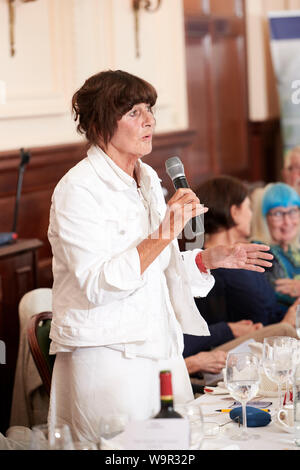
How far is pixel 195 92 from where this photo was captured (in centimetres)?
568

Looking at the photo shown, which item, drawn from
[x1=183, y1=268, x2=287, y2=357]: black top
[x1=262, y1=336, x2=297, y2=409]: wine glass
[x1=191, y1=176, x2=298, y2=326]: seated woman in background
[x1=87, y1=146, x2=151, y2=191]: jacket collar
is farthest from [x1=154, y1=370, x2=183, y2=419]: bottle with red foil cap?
[x1=191, y1=176, x2=298, y2=326]: seated woman in background

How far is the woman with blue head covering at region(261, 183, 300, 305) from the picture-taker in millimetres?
4119

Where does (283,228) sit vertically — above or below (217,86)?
below

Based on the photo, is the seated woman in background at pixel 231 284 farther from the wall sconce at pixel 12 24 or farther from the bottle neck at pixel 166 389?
the bottle neck at pixel 166 389

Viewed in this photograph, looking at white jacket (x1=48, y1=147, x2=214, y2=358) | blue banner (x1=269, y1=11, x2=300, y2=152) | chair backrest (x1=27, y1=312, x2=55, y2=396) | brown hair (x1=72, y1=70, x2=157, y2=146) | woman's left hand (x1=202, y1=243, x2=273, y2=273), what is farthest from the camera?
blue banner (x1=269, y1=11, x2=300, y2=152)

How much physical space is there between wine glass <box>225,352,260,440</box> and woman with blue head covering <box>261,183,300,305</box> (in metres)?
2.21

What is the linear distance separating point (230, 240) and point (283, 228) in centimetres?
87

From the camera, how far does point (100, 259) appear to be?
186 cm

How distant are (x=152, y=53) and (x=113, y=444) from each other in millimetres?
3303

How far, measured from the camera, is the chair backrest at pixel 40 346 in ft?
8.34

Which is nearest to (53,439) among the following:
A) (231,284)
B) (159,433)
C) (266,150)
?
(159,433)

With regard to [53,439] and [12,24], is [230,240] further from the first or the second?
[53,439]

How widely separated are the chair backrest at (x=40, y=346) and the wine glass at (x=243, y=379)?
901 mm

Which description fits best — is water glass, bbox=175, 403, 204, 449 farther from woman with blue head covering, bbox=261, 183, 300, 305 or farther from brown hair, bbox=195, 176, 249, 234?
woman with blue head covering, bbox=261, 183, 300, 305
